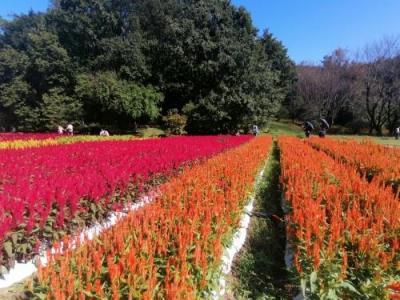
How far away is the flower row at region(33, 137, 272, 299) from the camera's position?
2.67 meters

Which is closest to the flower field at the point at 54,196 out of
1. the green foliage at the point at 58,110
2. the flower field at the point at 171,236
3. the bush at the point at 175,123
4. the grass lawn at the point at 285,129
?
the flower field at the point at 171,236

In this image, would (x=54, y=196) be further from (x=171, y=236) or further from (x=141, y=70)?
(x=141, y=70)

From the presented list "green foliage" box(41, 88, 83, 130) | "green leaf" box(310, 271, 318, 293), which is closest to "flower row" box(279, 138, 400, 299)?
"green leaf" box(310, 271, 318, 293)

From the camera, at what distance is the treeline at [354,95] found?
50.5 metres

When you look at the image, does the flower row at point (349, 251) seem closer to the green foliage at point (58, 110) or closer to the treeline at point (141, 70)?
the treeline at point (141, 70)

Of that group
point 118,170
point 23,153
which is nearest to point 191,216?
point 118,170

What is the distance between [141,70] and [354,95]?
3311cm

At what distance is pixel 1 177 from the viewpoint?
659 cm

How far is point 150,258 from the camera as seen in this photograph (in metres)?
3.19

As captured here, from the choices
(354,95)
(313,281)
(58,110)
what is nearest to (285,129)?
(354,95)

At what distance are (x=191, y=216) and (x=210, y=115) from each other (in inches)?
1110

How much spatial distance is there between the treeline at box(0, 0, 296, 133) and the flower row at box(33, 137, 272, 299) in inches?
1057

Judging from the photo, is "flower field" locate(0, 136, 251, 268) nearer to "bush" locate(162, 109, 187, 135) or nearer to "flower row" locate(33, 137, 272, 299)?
"flower row" locate(33, 137, 272, 299)

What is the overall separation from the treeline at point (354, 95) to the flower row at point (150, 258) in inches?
2001
